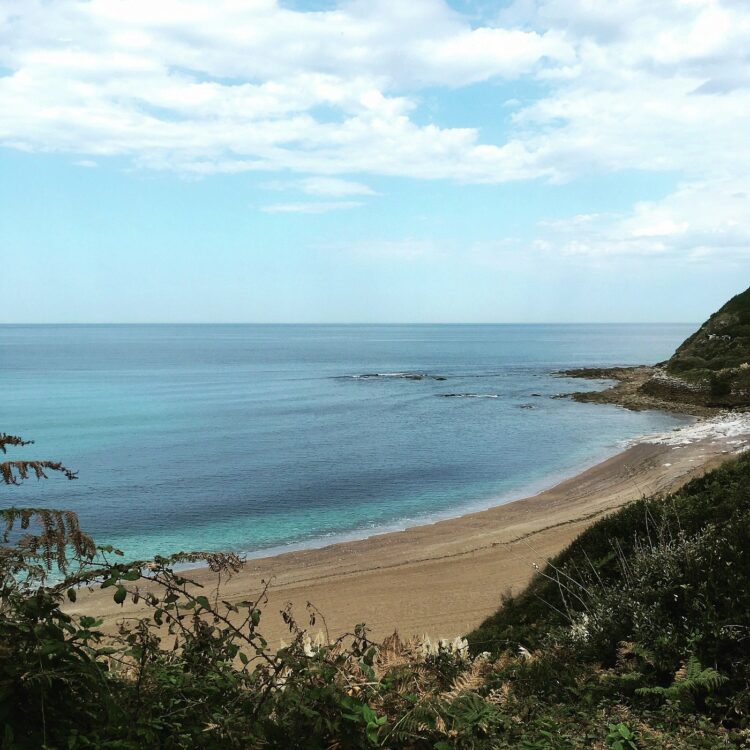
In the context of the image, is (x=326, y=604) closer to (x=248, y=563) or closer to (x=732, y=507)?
(x=248, y=563)

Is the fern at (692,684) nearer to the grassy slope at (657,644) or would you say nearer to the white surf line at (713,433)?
the grassy slope at (657,644)

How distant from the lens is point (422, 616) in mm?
13117

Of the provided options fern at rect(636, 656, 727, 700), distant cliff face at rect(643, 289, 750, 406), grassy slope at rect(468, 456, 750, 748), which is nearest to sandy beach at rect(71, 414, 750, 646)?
grassy slope at rect(468, 456, 750, 748)

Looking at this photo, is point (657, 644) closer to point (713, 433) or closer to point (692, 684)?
point (692, 684)

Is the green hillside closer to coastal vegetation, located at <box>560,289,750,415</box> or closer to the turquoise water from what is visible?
coastal vegetation, located at <box>560,289,750,415</box>

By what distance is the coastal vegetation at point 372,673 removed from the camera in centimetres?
322

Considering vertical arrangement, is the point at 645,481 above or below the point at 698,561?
below

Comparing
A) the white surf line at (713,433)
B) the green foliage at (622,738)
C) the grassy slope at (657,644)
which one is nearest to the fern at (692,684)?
the grassy slope at (657,644)

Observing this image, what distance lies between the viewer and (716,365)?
52.9 meters

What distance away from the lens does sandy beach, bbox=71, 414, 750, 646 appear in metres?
13.3

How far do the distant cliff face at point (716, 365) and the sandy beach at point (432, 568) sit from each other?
23.6 meters

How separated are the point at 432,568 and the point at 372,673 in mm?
12938

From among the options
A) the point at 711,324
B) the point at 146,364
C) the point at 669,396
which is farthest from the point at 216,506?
the point at 146,364

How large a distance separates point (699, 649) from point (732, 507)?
11.3 ft
